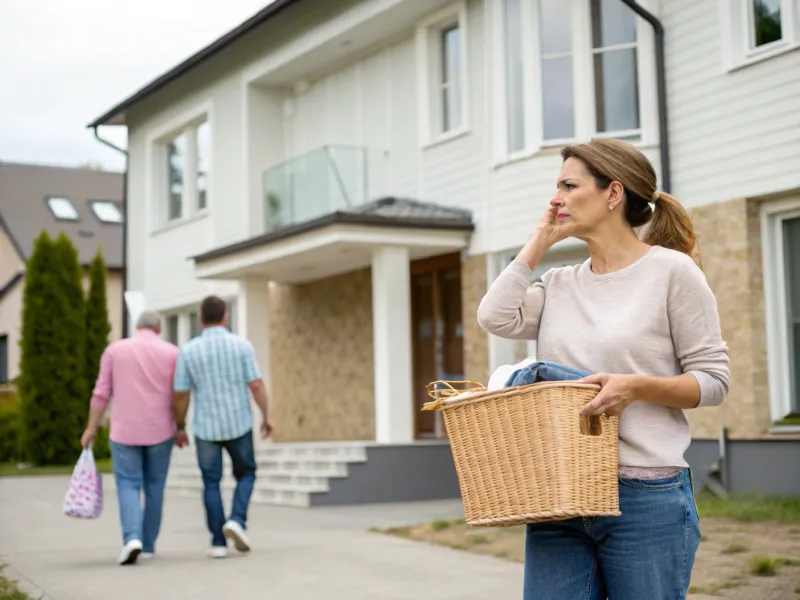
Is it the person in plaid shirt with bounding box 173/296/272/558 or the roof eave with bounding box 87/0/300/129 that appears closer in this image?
the person in plaid shirt with bounding box 173/296/272/558

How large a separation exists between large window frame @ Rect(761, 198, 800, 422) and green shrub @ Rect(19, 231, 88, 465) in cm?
1506

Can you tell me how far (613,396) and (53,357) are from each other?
2197 cm

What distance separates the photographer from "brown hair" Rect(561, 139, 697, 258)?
297cm

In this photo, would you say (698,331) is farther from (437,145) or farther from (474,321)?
(437,145)

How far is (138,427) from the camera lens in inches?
345

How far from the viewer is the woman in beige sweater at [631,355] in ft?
9.36

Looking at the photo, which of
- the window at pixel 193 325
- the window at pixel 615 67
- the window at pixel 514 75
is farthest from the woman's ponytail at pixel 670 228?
the window at pixel 193 325

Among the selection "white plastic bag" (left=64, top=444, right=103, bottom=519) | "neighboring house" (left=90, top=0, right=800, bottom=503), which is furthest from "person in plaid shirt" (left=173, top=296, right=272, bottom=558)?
"neighboring house" (left=90, top=0, right=800, bottom=503)

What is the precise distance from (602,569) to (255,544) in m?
7.19

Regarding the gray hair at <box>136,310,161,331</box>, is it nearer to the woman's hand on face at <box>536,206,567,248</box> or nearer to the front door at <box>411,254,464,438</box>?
the woman's hand on face at <box>536,206,567,248</box>

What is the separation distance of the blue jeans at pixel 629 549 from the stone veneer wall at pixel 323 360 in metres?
15.3

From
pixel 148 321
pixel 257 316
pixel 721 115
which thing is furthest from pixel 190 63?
pixel 148 321

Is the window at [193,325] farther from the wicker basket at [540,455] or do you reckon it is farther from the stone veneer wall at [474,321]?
the wicker basket at [540,455]

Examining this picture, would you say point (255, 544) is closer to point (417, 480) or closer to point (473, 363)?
point (417, 480)
